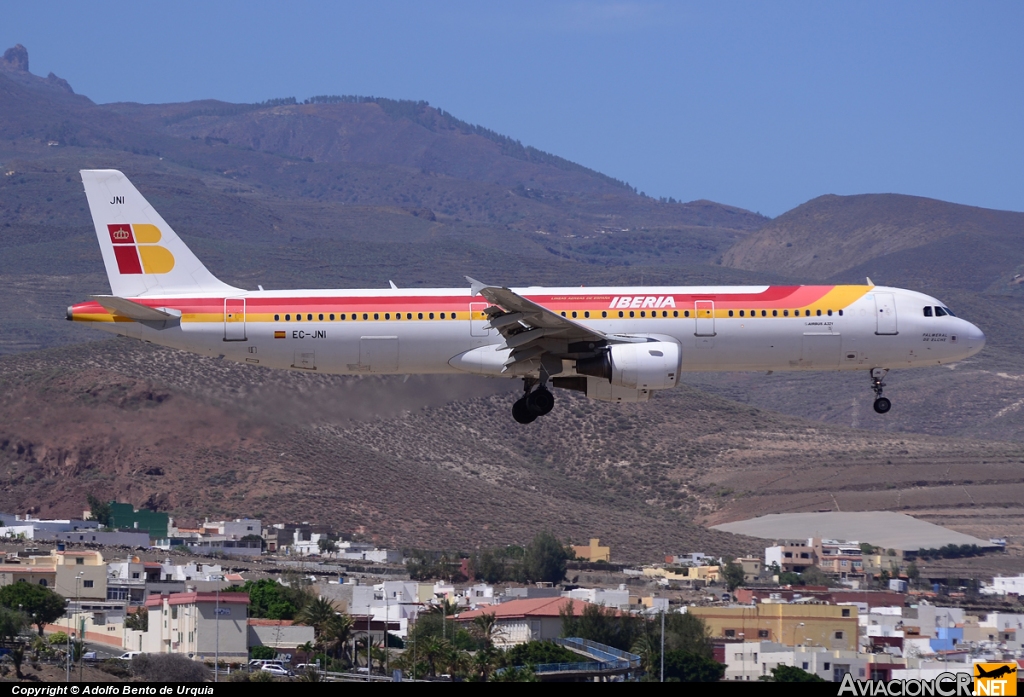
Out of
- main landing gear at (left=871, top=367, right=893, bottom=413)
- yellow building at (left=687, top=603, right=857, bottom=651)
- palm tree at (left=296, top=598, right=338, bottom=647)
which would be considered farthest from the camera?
palm tree at (left=296, top=598, right=338, bottom=647)

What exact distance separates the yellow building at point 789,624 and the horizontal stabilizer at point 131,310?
3792 centimetres

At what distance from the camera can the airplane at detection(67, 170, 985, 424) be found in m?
42.0

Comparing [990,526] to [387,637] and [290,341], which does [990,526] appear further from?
[290,341]

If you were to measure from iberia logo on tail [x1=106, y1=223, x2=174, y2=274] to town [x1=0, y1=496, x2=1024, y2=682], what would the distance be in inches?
554

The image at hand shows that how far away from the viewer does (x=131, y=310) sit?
1650 inches

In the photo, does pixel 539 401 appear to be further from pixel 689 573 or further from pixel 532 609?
pixel 689 573

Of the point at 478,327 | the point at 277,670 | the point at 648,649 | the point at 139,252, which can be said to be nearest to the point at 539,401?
the point at 478,327

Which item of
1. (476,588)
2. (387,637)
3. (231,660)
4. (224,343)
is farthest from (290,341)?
(476,588)

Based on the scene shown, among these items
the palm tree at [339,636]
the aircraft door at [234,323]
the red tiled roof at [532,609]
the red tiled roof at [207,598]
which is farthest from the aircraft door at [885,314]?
the palm tree at [339,636]

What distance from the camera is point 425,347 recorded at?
42.3 metres

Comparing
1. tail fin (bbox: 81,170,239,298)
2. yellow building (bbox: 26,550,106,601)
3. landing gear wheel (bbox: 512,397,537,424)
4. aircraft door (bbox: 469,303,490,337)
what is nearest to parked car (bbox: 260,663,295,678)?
tail fin (bbox: 81,170,239,298)

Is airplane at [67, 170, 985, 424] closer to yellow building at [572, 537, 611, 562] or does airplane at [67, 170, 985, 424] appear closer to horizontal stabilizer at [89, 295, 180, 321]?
horizontal stabilizer at [89, 295, 180, 321]

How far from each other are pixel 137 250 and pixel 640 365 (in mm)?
15455

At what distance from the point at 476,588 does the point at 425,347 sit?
4860 cm
